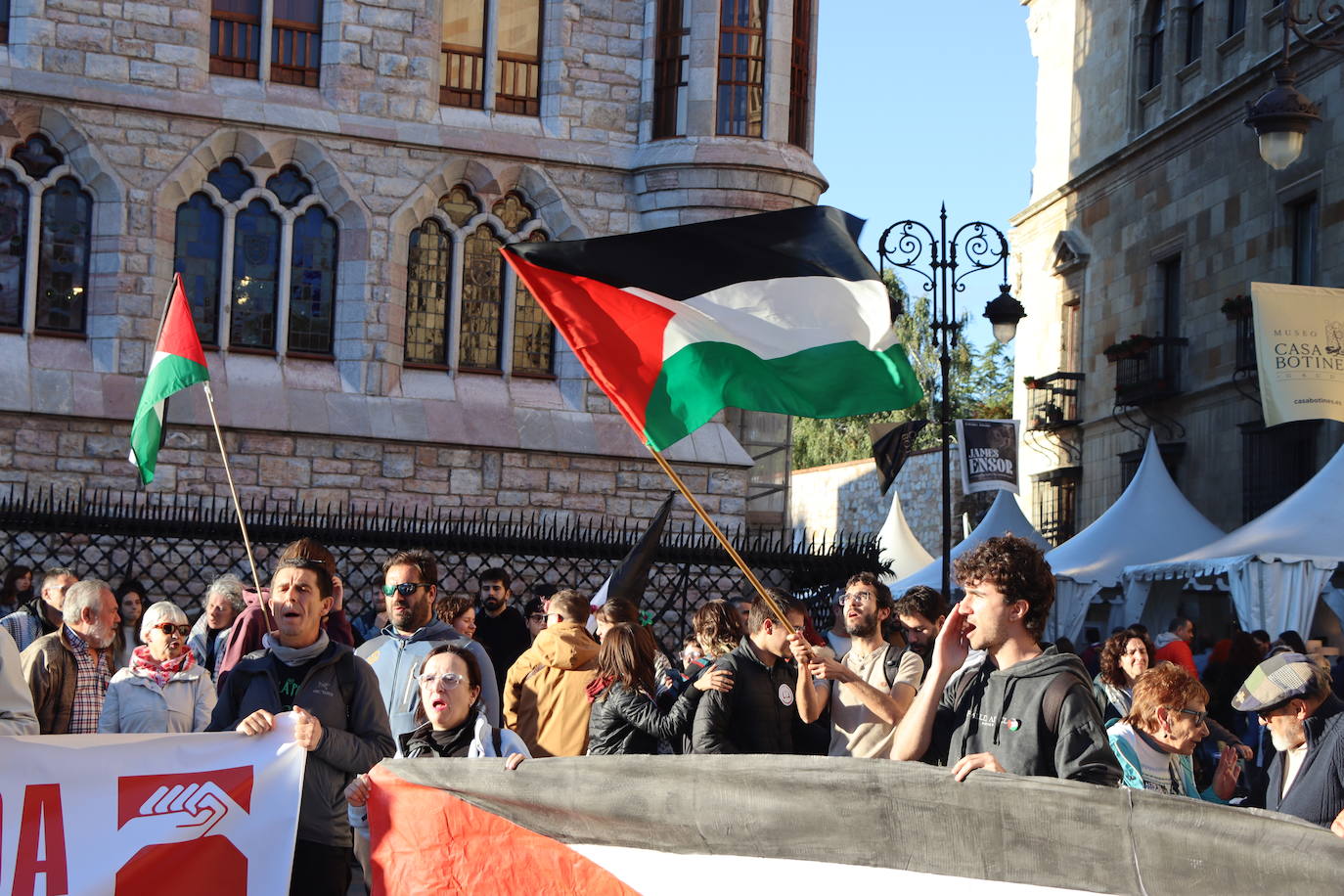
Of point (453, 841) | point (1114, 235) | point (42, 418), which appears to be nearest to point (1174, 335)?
point (1114, 235)

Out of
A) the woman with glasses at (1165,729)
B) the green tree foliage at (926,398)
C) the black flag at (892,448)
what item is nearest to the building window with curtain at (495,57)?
the black flag at (892,448)

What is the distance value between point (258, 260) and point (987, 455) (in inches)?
357

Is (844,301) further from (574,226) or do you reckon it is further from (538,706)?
(574,226)

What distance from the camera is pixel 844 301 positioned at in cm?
760

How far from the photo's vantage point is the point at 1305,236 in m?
25.1

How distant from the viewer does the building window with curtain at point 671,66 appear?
2217cm

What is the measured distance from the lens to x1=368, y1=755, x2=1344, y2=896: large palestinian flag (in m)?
4.32

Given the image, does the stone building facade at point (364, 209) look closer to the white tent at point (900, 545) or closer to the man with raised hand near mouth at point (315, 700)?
the white tent at point (900, 545)

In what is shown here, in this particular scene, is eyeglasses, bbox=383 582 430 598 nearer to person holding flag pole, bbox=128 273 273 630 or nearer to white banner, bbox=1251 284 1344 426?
person holding flag pole, bbox=128 273 273 630

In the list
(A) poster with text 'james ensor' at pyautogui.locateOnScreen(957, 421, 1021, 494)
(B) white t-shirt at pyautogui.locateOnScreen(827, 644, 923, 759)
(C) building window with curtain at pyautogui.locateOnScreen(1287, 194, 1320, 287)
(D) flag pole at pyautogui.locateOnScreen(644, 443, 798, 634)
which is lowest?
(B) white t-shirt at pyautogui.locateOnScreen(827, 644, 923, 759)

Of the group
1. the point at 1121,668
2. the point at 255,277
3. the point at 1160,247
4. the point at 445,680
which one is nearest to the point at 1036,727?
the point at 445,680

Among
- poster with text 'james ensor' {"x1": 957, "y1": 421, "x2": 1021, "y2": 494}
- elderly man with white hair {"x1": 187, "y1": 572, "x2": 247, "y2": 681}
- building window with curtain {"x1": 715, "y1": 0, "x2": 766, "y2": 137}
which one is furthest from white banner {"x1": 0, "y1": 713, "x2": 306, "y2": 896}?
building window with curtain {"x1": 715, "y1": 0, "x2": 766, "y2": 137}

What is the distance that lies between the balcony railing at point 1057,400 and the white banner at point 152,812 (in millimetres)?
27382

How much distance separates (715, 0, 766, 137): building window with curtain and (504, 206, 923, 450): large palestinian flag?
14.5 m
